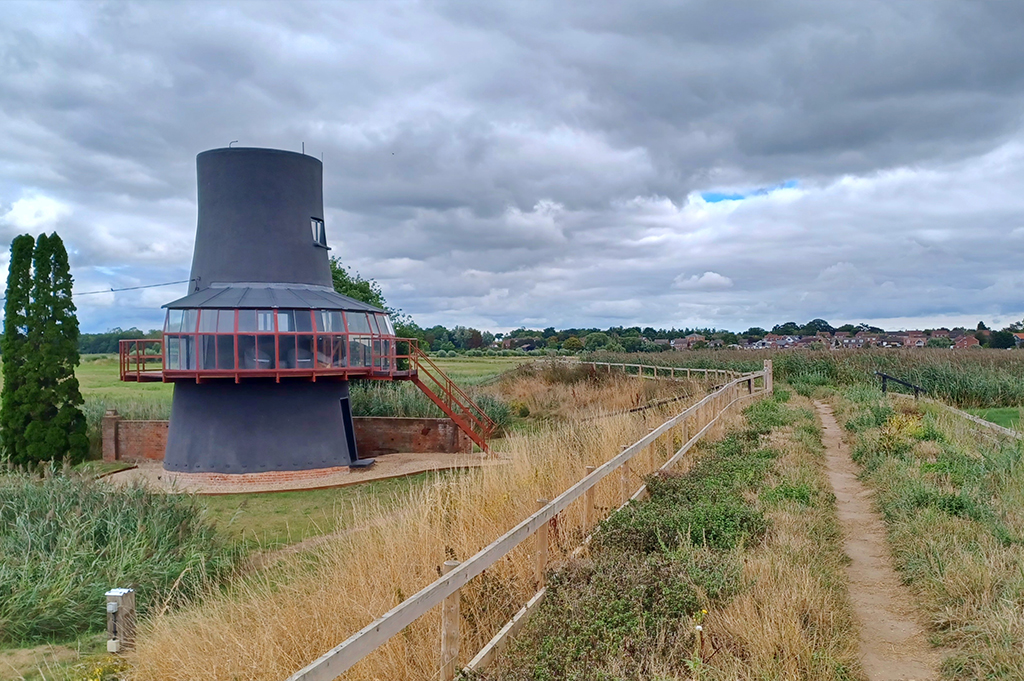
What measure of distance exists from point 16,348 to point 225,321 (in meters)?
7.36

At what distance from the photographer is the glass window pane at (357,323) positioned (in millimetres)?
21109

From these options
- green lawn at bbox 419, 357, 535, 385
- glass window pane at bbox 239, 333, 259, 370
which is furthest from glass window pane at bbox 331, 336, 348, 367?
green lawn at bbox 419, 357, 535, 385

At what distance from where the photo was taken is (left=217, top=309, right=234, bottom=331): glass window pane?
19.6 metres

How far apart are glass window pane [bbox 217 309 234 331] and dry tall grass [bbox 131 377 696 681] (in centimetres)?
1250

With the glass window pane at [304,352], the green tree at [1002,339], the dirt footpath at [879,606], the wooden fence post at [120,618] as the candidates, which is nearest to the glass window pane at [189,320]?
the glass window pane at [304,352]

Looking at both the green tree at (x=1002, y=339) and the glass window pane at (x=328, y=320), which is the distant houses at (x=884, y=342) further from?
the glass window pane at (x=328, y=320)

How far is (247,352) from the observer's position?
19.5 metres

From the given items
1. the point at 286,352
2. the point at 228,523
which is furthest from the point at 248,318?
the point at 228,523

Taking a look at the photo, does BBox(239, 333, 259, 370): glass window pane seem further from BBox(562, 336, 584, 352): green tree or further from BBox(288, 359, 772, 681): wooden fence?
BBox(562, 336, 584, 352): green tree

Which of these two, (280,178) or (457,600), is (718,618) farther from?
(280,178)

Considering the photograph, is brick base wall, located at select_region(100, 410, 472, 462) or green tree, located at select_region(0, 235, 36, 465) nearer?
green tree, located at select_region(0, 235, 36, 465)

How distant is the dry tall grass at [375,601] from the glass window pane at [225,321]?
12.5 metres

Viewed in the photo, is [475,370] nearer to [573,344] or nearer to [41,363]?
[573,344]

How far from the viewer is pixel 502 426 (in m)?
26.7
